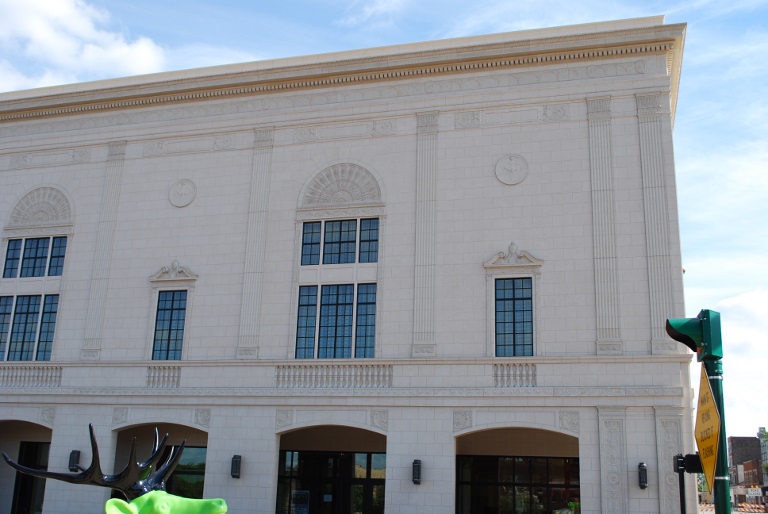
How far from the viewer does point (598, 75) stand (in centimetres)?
2117

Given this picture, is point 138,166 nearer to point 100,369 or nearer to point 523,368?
point 100,369

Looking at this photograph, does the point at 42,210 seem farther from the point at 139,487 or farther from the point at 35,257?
the point at 139,487

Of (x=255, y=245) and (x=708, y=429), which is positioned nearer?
(x=708, y=429)

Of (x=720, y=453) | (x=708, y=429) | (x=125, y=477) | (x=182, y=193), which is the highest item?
(x=182, y=193)

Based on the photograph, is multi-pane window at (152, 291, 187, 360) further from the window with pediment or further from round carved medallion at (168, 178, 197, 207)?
the window with pediment

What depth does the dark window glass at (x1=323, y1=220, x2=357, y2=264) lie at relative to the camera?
2203 centimetres

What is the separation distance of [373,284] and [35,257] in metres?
11.2

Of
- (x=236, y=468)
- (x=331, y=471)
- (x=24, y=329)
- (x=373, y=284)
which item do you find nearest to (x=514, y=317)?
(x=373, y=284)

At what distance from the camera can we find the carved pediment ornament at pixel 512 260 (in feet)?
66.5

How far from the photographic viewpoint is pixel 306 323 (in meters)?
21.7

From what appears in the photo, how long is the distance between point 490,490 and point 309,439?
17.8ft

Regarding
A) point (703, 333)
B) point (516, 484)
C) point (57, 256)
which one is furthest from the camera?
point (57, 256)

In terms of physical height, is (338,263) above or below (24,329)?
above

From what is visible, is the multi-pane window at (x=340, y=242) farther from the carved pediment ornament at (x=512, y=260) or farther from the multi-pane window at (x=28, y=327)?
the multi-pane window at (x=28, y=327)
